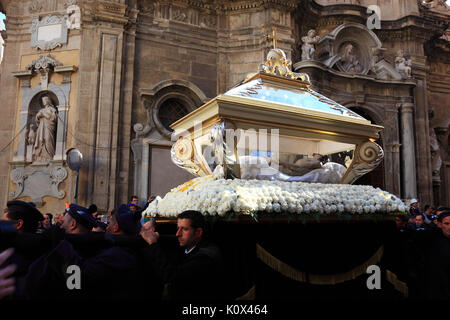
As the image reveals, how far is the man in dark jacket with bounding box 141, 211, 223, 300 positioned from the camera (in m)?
2.25

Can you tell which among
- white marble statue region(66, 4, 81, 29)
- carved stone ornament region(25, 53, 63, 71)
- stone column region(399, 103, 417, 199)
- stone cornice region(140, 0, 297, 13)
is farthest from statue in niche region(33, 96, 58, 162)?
stone column region(399, 103, 417, 199)

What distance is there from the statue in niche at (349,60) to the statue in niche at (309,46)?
5.16 feet

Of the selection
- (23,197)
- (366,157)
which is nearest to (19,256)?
(366,157)

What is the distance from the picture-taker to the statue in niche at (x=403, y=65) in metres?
12.8

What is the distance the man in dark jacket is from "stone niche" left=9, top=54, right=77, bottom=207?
27.2ft

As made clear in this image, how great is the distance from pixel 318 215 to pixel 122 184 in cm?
757

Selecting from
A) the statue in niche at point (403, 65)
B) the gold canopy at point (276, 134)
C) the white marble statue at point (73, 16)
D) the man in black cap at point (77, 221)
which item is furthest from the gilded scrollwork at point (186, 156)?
the statue in niche at point (403, 65)

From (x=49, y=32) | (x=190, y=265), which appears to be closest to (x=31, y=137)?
(x=49, y=32)

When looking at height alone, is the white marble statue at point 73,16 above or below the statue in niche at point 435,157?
above

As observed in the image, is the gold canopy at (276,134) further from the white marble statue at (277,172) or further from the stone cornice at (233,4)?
the stone cornice at (233,4)

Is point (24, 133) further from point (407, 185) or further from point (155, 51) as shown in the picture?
point (407, 185)

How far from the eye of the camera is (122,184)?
32.5 feet

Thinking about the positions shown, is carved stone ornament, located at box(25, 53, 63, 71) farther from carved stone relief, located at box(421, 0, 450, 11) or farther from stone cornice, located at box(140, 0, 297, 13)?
carved stone relief, located at box(421, 0, 450, 11)

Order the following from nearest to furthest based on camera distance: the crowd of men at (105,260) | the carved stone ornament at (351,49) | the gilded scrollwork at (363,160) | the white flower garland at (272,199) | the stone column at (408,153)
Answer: the crowd of men at (105,260) < the white flower garland at (272,199) < the gilded scrollwork at (363,160) < the stone column at (408,153) < the carved stone ornament at (351,49)
